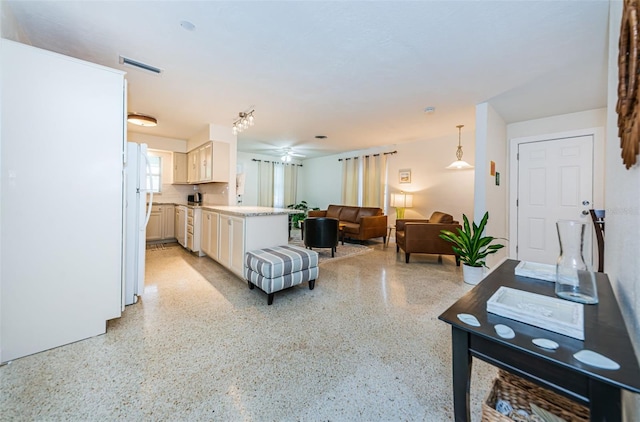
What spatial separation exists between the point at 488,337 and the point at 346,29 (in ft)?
7.05

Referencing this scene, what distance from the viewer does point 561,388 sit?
0.68 m

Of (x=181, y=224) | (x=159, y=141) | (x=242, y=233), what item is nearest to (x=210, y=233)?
(x=242, y=233)

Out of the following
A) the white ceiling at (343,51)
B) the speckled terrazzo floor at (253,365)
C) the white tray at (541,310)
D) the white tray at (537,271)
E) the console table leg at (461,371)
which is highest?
the white ceiling at (343,51)

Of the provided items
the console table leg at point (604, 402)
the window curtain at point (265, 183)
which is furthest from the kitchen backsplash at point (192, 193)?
the console table leg at point (604, 402)

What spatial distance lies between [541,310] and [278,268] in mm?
2016

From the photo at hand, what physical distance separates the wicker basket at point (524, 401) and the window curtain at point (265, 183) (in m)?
7.21

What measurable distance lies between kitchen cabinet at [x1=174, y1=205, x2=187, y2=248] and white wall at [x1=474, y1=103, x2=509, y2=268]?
4907mm

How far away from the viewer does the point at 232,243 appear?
10.3 ft

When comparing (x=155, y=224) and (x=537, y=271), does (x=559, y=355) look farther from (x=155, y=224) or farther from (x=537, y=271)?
(x=155, y=224)

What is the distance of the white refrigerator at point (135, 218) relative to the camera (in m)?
2.36

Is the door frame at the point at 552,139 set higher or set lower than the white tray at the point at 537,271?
higher

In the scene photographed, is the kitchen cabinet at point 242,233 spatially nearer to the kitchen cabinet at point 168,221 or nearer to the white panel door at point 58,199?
the white panel door at point 58,199

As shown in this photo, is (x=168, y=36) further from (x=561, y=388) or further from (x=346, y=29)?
(x=561, y=388)

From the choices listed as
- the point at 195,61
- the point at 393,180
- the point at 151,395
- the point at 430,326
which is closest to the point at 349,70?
the point at 195,61
